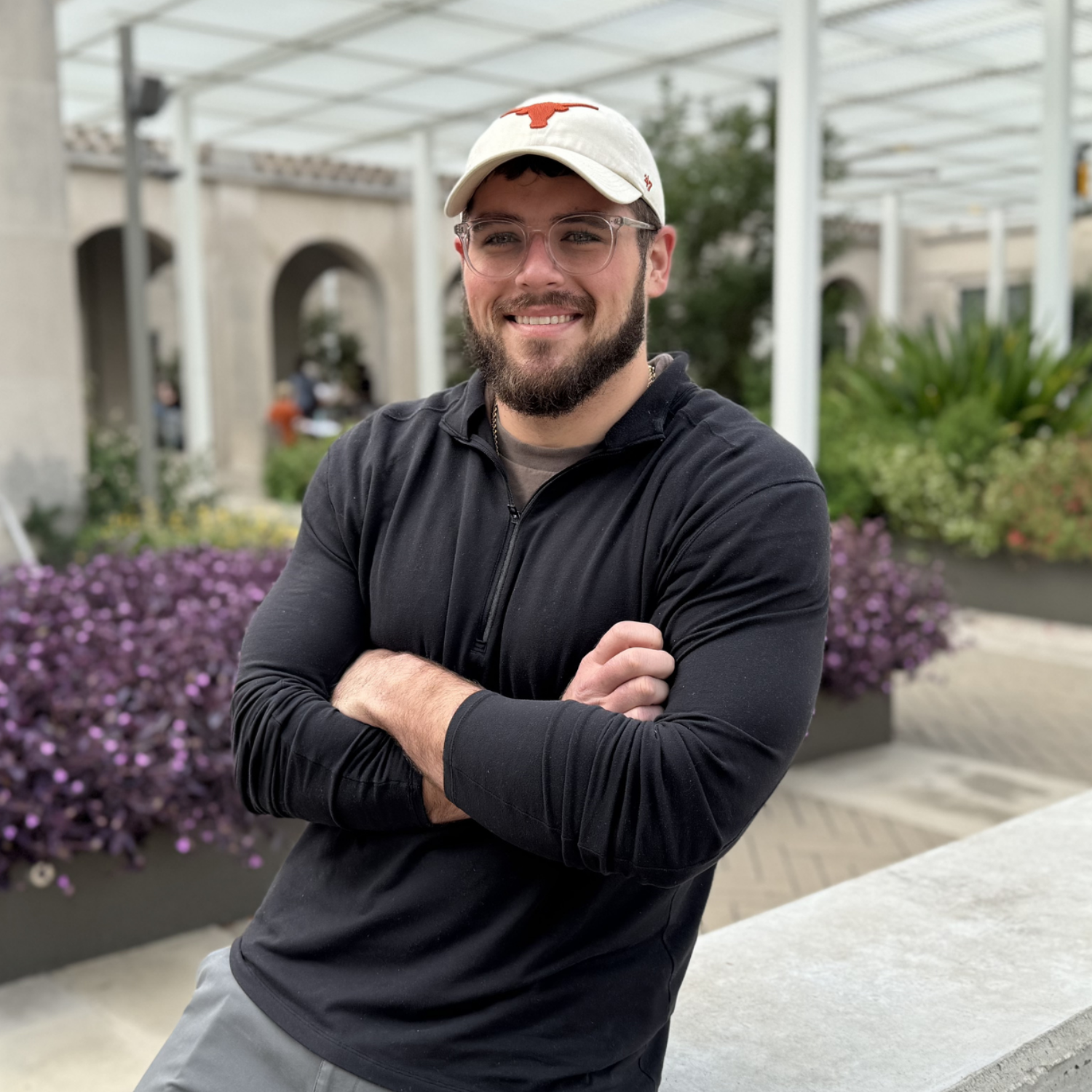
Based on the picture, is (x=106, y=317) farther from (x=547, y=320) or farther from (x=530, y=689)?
(x=530, y=689)

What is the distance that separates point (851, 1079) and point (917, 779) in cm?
330

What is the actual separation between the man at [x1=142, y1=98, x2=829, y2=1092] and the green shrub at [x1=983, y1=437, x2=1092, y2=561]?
21.9 feet

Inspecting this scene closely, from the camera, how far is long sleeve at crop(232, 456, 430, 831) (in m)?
1.52

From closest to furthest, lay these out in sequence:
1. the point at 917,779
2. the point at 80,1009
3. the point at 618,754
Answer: the point at 618,754, the point at 80,1009, the point at 917,779

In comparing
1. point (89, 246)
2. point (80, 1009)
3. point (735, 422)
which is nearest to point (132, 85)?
point (80, 1009)

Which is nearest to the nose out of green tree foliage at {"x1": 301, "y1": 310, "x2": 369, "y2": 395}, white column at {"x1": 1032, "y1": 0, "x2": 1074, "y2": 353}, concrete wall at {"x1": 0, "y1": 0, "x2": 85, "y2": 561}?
concrete wall at {"x1": 0, "y1": 0, "x2": 85, "y2": 561}

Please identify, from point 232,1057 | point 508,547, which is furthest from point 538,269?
point 232,1057

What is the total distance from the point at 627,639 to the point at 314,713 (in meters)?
0.44

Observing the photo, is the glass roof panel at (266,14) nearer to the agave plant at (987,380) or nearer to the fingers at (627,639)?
the agave plant at (987,380)

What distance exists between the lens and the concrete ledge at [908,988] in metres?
1.77

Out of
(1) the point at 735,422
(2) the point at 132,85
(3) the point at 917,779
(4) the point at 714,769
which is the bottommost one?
(3) the point at 917,779

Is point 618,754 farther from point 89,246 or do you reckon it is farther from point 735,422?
point 89,246

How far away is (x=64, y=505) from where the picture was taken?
23.7ft

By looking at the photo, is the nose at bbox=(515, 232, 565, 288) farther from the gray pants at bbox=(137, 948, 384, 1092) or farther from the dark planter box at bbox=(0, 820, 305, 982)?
the dark planter box at bbox=(0, 820, 305, 982)
